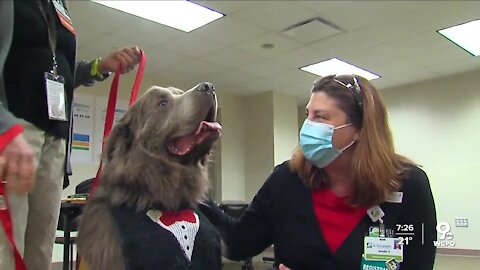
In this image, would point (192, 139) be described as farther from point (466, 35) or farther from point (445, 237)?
point (445, 237)

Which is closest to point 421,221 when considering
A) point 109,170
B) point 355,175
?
point 355,175

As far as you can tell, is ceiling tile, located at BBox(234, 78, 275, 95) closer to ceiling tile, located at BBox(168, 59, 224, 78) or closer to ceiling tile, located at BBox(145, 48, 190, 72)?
ceiling tile, located at BBox(168, 59, 224, 78)

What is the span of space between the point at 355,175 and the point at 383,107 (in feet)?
0.99

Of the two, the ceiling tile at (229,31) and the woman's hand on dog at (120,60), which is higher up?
the ceiling tile at (229,31)

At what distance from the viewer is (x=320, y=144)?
178 centimetres

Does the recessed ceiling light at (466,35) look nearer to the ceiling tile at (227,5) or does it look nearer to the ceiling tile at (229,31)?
the ceiling tile at (229,31)

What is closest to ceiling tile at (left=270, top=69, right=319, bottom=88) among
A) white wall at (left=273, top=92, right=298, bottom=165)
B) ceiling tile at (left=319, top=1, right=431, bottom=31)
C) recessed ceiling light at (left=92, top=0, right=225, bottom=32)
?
white wall at (left=273, top=92, right=298, bottom=165)

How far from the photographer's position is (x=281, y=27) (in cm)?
537

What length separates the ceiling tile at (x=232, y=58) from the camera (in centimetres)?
628

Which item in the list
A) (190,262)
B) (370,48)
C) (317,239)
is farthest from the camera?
(370,48)

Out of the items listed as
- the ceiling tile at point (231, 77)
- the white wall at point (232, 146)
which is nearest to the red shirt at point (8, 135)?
the ceiling tile at point (231, 77)

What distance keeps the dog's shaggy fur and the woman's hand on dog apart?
14 centimetres

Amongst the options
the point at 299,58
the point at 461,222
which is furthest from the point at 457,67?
the point at 299,58

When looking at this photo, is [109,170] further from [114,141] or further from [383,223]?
[383,223]
